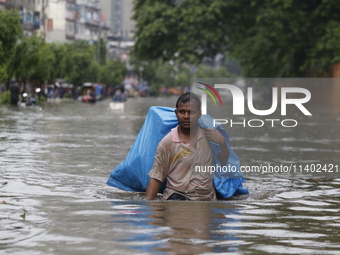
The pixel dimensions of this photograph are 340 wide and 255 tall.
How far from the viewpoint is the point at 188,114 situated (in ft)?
29.3

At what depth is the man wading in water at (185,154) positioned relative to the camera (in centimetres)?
895

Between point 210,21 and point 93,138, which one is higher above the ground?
point 210,21

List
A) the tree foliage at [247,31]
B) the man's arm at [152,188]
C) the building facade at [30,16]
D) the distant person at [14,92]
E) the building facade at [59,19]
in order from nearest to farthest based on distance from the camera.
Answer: the man's arm at [152,188], the distant person at [14,92], the tree foliage at [247,31], the building facade at [30,16], the building facade at [59,19]

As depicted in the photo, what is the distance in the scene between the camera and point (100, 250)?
6188mm

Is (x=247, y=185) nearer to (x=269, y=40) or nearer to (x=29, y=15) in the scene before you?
(x=269, y=40)

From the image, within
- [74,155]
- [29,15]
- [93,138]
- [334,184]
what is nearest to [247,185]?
[334,184]

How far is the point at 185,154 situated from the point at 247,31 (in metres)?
44.3

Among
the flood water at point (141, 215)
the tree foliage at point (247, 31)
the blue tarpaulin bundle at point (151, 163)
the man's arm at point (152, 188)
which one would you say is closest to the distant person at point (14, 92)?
the tree foliage at point (247, 31)

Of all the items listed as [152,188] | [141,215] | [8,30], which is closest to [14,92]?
[8,30]

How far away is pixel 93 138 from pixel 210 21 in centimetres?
3174

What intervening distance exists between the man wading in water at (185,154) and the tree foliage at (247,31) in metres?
37.5

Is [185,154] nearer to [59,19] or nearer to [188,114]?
[188,114]

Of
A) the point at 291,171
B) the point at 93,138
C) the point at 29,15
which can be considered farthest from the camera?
the point at 29,15

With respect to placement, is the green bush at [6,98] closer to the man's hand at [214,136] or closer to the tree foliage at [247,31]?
the tree foliage at [247,31]
